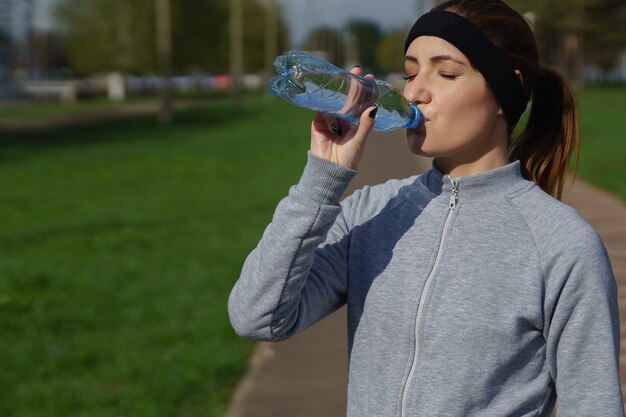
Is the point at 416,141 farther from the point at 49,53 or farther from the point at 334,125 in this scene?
the point at 49,53

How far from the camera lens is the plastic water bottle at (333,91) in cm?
198

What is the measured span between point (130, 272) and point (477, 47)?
6018mm

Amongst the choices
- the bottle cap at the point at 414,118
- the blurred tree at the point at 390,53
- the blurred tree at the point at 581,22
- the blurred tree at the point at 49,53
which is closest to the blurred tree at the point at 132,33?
the blurred tree at the point at 581,22

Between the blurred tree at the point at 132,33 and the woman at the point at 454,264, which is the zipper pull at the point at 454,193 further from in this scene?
the blurred tree at the point at 132,33

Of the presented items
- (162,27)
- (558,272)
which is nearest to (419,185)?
(558,272)

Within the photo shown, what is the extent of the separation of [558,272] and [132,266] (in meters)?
6.36

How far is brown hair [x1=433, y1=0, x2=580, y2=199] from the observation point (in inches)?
86.0

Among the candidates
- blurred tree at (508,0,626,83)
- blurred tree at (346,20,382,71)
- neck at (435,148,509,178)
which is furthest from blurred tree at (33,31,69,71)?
neck at (435,148,509,178)

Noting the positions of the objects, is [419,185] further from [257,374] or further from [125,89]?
[125,89]

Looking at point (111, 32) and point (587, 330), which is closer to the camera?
point (587, 330)

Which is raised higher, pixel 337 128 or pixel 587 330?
pixel 337 128

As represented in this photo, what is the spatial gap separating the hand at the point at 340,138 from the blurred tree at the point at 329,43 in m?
92.0

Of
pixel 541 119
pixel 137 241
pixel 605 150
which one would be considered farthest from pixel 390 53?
pixel 541 119

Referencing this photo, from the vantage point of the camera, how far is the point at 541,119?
2.37 meters
